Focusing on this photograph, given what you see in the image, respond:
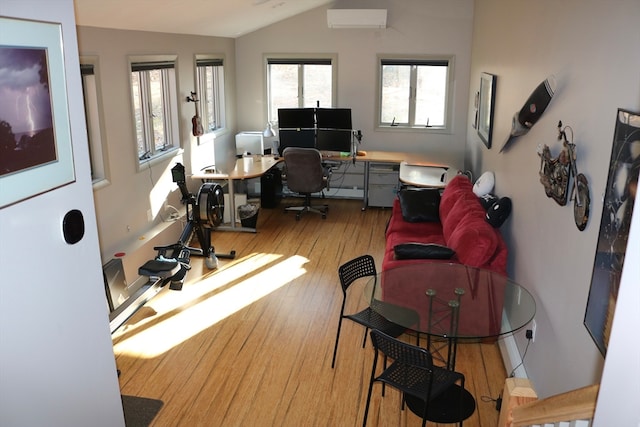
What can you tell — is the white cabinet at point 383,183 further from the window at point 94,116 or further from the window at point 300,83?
the window at point 94,116

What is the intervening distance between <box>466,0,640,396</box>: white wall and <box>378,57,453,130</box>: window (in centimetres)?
309

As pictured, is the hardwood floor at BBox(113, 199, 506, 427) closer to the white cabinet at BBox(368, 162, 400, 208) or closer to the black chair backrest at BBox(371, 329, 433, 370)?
the black chair backrest at BBox(371, 329, 433, 370)

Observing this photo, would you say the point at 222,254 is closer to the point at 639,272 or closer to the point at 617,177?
the point at 617,177

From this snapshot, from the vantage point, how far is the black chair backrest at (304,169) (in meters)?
6.94

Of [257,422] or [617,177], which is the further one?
[257,422]

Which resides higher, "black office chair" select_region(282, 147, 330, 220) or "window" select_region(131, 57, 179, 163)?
"window" select_region(131, 57, 179, 163)

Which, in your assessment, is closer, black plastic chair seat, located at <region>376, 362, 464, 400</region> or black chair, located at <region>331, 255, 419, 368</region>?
black plastic chair seat, located at <region>376, 362, 464, 400</region>

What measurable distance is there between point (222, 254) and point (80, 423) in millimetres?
3832

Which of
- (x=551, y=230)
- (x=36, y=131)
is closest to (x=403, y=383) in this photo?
(x=551, y=230)

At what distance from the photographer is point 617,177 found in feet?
6.98

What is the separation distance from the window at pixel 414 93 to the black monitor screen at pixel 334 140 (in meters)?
0.82

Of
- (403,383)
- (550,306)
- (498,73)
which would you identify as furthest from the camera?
(498,73)

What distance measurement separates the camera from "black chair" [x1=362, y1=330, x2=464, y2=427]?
8.78 feet

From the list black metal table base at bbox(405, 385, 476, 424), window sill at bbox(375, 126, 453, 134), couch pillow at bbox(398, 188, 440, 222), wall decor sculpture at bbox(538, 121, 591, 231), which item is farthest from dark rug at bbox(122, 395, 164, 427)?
window sill at bbox(375, 126, 453, 134)
